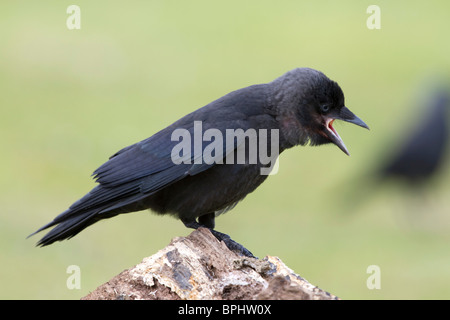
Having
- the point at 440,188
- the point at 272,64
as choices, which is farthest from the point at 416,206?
the point at 272,64

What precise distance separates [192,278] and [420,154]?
9.05 m

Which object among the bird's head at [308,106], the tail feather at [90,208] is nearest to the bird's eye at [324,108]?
the bird's head at [308,106]

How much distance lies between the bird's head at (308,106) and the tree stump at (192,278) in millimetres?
1310

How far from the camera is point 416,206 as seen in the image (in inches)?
534

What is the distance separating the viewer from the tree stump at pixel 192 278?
13.9 feet

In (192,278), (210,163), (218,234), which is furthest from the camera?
(218,234)

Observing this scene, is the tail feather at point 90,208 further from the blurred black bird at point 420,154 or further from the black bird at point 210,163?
the blurred black bird at point 420,154

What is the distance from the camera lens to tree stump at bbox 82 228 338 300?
424 cm

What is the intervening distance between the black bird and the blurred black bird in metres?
7.25

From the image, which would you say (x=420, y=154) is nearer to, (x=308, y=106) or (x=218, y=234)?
(x=308, y=106)

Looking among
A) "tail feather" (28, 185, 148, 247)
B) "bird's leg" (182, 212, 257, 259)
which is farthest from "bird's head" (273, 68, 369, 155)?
"tail feather" (28, 185, 148, 247)

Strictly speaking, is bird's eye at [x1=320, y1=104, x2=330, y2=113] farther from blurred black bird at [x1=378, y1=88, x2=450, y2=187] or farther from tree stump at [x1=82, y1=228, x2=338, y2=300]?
blurred black bird at [x1=378, y1=88, x2=450, y2=187]

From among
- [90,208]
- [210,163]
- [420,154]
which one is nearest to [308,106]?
[210,163]

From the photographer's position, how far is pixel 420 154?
501 inches
